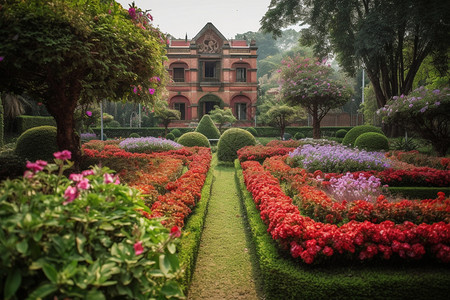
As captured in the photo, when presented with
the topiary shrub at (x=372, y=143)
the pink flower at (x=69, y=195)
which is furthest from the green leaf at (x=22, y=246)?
the topiary shrub at (x=372, y=143)

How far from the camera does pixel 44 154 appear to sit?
796 centimetres

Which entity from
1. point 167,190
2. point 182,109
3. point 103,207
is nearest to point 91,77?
point 167,190

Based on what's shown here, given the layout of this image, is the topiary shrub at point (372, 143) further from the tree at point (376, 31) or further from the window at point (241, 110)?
the window at point (241, 110)

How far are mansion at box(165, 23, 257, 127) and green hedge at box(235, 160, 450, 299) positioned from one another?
3031cm

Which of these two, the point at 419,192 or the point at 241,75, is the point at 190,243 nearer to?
the point at 419,192

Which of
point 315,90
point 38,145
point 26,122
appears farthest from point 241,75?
point 38,145

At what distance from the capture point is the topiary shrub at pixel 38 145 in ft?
26.0

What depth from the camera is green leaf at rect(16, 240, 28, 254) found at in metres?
1.52

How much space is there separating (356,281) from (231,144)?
10.4m

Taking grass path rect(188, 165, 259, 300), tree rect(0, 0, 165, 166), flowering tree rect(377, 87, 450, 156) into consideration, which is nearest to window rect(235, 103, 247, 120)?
flowering tree rect(377, 87, 450, 156)

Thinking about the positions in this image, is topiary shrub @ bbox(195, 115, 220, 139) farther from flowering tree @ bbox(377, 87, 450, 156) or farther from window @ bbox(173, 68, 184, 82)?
window @ bbox(173, 68, 184, 82)

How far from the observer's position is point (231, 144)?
43.3ft

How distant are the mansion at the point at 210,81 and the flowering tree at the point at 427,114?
72.4 ft

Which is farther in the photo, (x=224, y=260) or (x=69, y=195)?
(x=224, y=260)
